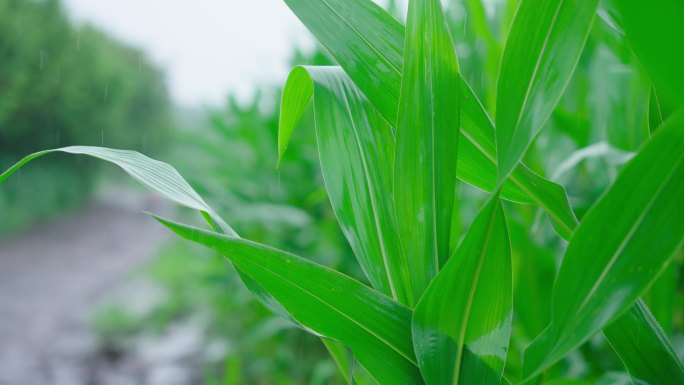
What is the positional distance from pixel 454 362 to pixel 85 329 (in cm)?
489

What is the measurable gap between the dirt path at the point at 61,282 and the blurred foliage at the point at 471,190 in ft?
1.71

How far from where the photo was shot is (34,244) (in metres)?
7.91

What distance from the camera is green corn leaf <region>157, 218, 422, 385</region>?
327 mm

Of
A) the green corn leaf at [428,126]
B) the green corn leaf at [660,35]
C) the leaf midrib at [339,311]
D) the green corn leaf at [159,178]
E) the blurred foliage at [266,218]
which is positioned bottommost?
the blurred foliage at [266,218]

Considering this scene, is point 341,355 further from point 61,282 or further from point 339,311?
point 61,282

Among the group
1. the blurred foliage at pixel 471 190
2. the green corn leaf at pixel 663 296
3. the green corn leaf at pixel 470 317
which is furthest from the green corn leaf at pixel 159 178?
the green corn leaf at pixel 663 296

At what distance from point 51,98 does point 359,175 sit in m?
9.98

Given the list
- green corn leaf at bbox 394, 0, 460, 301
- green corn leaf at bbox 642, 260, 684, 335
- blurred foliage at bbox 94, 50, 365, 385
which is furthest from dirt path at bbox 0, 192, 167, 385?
green corn leaf at bbox 394, 0, 460, 301

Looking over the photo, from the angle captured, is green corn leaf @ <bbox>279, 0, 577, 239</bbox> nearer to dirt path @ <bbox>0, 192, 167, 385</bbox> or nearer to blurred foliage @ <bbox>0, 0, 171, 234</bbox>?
dirt path @ <bbox>0, 192, 167, 385</bbox>

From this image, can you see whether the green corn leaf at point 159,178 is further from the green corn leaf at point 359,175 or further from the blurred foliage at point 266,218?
the blurred foliage at point 266,218

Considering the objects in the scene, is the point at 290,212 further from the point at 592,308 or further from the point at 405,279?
the point at 592,308

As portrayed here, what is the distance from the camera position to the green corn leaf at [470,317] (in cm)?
34

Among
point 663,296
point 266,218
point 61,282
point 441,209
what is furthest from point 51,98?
point 441,209

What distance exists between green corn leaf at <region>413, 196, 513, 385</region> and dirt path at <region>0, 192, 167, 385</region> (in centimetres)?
196
